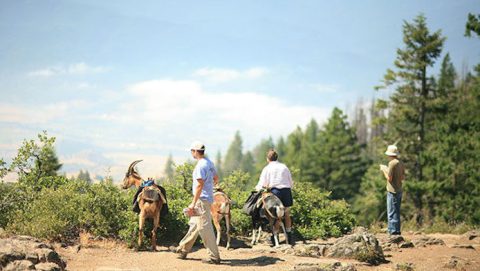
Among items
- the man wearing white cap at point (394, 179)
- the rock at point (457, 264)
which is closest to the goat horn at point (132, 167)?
the man wearing white cap at point (394, 179)

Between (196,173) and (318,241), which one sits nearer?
(196,173)

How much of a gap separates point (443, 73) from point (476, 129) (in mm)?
50376

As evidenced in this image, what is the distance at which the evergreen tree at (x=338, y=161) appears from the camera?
51.8 m

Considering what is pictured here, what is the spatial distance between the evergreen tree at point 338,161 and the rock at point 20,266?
4610 cm

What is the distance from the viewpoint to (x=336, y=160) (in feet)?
171

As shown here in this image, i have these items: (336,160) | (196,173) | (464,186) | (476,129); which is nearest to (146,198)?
(196,173)

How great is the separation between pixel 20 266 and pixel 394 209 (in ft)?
32.8

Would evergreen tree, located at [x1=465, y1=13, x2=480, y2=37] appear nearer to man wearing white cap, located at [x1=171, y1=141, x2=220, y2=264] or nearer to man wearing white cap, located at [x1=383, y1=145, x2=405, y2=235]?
man wearing white cap, located at [x1=383, y1=145, x2=405, y2=235]

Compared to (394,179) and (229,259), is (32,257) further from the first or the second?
(394,179)

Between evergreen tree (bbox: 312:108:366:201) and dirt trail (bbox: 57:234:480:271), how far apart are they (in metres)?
40.3

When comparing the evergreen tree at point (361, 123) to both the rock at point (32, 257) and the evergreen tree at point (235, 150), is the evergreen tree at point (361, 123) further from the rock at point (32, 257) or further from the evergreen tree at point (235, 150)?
the rock at point (32, 257)

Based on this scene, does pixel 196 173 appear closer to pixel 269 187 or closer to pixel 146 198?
pixel 146 198

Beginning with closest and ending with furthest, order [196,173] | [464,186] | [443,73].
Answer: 1. [196,173]
2. [464,186]
3. [443,73]

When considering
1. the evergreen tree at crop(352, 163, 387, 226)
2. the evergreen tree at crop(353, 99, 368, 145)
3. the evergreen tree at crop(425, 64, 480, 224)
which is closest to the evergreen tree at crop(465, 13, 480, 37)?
the evergreen tree at crop(425, 64, 480, 224)
